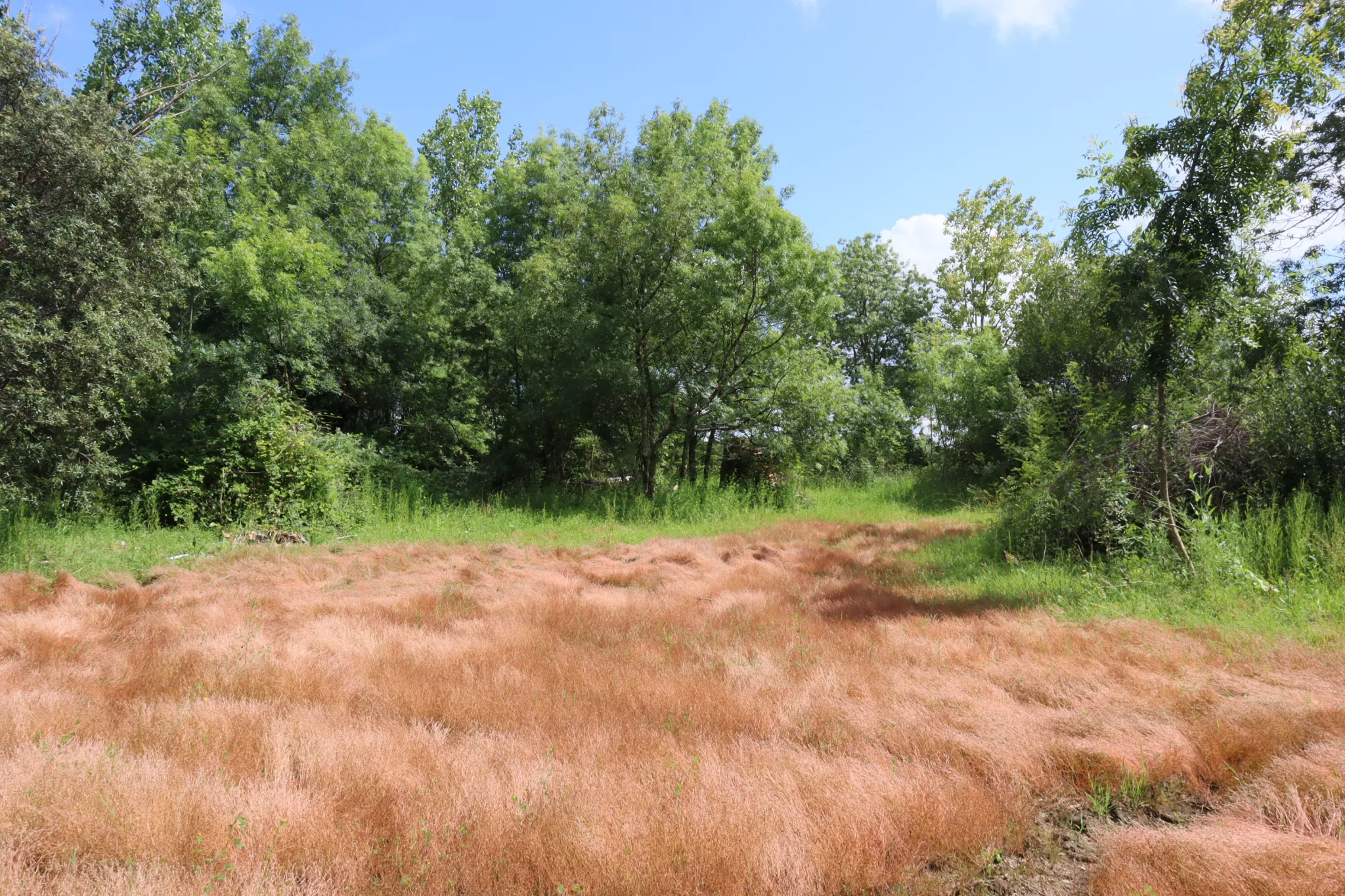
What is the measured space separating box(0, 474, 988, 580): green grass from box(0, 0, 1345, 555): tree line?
1.83 ft

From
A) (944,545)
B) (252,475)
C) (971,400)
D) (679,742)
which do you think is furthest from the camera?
(971,400)

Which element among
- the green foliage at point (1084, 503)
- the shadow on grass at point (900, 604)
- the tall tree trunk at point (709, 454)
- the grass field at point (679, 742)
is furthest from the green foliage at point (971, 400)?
the grass field at point (679, 742)

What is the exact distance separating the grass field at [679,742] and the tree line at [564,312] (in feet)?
7.90

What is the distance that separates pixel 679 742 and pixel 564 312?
390 inches

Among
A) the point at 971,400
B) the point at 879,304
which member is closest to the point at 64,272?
the point at 971,400

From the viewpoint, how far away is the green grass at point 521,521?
7027mm

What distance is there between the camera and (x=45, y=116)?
6.66 metres

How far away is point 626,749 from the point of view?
256 cm

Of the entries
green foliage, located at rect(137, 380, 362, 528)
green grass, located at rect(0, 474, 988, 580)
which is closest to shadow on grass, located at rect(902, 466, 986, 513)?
green grass, located at rect(0, 474, 988, 580)

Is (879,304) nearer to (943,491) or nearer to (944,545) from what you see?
(943,491)

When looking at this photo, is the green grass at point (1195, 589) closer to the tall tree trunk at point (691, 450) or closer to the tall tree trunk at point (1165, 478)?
the tall tree trunk at point (1165, 478)

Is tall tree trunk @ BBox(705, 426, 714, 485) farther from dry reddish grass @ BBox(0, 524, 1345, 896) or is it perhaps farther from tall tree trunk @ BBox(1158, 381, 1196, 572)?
dry reddish grass @ BBox(0, 524, 1345, 896)

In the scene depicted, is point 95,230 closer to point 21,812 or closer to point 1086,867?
point 21,812

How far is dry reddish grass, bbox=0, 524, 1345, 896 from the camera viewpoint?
1.82 m
